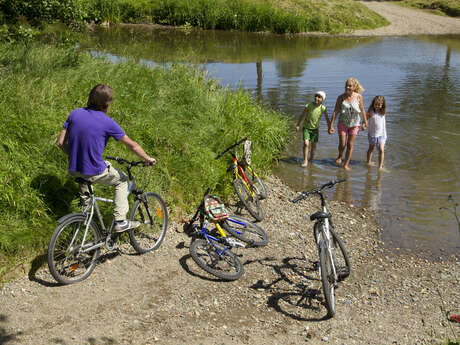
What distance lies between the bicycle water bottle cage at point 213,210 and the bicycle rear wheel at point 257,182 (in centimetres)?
156

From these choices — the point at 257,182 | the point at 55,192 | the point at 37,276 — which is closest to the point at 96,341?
the point at 37,276

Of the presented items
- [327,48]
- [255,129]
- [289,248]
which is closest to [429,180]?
[255,129]

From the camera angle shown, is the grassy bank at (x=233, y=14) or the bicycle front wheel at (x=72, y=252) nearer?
the bicycle front wheel at (x=72, y=252)

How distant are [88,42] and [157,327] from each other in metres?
11.4

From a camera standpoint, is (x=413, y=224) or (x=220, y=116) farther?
(x=220, y=116)

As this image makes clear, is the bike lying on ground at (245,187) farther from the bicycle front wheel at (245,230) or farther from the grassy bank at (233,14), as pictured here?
the grassy bank at (233,14)

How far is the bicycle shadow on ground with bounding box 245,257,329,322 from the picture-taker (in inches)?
240

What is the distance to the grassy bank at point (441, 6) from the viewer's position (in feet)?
121

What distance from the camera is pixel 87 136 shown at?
19.1 feet

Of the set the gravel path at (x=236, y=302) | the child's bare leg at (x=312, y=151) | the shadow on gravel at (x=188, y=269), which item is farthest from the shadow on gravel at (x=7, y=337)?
the child's bare leg at (x=312, y=151)

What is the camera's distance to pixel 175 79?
37.5 ft

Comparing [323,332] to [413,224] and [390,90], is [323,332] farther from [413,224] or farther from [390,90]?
[390,90]

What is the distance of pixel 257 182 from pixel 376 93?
970 cm

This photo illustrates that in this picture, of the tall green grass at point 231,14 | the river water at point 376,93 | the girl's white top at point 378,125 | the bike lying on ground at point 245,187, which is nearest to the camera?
the bike lying on ground at point 245,187
